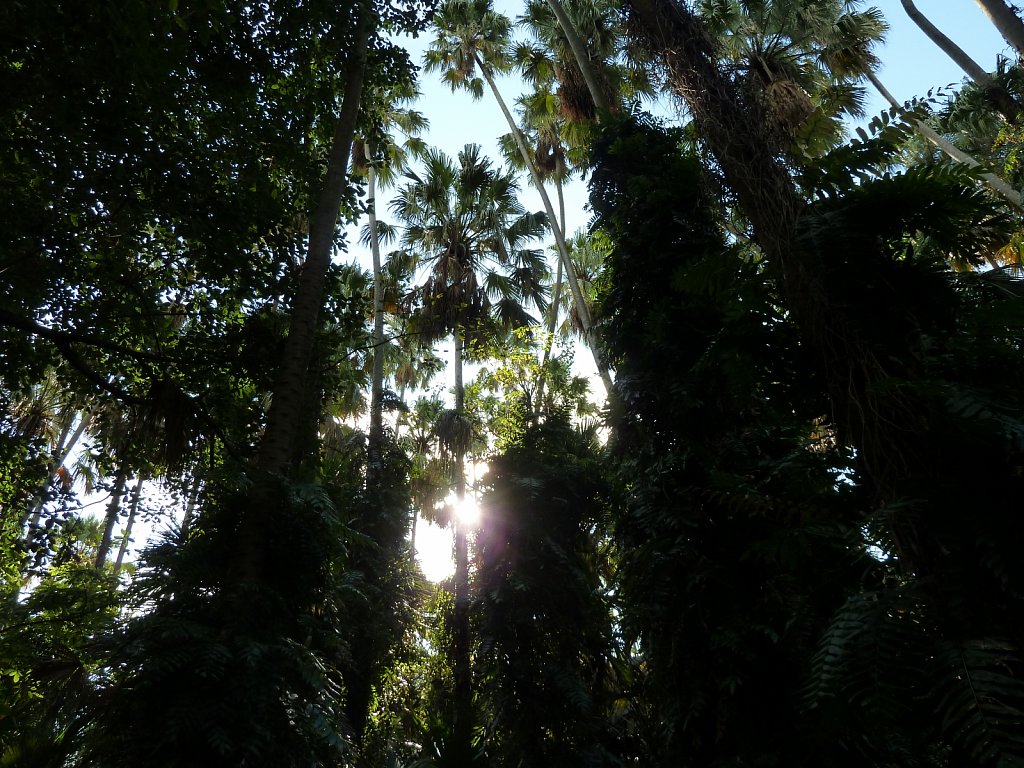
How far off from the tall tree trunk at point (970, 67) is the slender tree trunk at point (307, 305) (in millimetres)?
11482

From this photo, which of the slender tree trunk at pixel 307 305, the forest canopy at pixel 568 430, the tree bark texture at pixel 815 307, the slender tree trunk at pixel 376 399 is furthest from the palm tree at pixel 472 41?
the tree bark texture at pixel 815 307

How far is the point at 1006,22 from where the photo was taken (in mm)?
9328

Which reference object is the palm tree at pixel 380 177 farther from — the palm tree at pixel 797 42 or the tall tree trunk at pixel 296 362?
the palm tree at pixel 797 42

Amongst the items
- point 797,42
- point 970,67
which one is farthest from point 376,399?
point 970,67

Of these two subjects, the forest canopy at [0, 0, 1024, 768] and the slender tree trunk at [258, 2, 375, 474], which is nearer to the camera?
the forest canopy at [0, 0, 1024, 768]

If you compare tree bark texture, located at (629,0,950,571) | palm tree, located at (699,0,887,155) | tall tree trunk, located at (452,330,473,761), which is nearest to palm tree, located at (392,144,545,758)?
tall tree trunk, located at (452,330,473,761)

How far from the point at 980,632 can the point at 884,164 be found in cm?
151

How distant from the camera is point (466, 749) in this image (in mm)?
4887

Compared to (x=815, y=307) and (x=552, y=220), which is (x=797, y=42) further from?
(x=815, y=307)

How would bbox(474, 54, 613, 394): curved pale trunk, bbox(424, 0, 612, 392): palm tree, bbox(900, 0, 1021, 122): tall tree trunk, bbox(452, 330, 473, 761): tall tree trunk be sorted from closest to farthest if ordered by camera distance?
bbox(452, 330, 473, 761): tall tree trunk
bbox(474, 54, 613, 394): curved pale trunk
bbox(900, 0, 1021, 122): tall tree trunk
bbox(424, 0, 612, 392): palm tree

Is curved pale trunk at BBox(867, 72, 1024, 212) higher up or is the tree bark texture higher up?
curved pale trunk at BBox(867, 72, 1024, 212)

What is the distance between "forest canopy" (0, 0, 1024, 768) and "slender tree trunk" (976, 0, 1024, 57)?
0.09m

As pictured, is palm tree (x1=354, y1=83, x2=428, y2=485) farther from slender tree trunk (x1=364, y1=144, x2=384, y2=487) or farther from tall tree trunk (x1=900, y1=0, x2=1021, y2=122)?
tall tree trunk (x1=900, y1=0, x2=1021, y2=122)

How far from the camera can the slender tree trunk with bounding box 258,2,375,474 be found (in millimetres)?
4613
